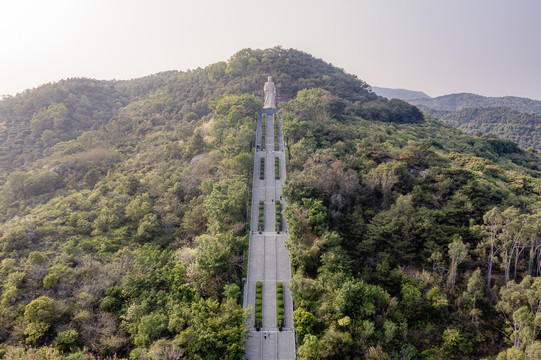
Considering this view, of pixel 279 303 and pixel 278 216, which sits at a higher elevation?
pixel 278 216

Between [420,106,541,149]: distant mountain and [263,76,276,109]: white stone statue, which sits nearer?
[263,76,276,109]: white stone statue

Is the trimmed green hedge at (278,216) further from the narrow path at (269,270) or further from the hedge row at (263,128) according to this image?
the hedge row at (263,128)

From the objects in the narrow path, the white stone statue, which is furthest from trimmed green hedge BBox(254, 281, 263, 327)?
the white stone statue

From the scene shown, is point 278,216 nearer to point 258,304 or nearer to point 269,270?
point 269,270

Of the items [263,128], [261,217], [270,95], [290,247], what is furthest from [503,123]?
[290,247]

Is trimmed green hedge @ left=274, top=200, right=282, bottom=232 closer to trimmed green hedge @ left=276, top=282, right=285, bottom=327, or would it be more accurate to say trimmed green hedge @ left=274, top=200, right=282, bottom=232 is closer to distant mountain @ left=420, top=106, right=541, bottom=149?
trimmed green hedge @ left=276, top=282, right=285, bottom=327

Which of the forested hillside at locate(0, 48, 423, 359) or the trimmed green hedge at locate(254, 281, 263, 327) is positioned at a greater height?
the forested hillside at locate(0, 48, 423, 359)
